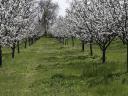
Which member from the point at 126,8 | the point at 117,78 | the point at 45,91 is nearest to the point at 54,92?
the point at 45,91

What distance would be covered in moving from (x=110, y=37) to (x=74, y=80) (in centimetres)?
987

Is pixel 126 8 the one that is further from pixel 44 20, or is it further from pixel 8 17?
pixel 44 20

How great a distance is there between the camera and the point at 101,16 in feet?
97.6

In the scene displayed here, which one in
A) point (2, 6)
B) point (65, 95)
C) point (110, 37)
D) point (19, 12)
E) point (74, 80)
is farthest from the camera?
point (19, 12)

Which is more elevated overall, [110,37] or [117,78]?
[110,37]

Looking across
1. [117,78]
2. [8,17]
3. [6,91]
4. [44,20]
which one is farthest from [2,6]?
[44,20]

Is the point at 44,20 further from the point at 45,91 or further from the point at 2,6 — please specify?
the point at 45,91

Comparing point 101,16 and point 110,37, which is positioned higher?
point 101,16

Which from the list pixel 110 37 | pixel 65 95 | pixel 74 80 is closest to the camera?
pixel 65 95

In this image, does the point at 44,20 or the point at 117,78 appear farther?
the point at 44,20

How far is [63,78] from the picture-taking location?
24953 millimetres

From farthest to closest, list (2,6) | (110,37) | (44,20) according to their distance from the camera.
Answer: (44,20) < (110,37) < (2,6)

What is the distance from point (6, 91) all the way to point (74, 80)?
5.61 metres

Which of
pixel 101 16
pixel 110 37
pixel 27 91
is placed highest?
pixel 101 16
